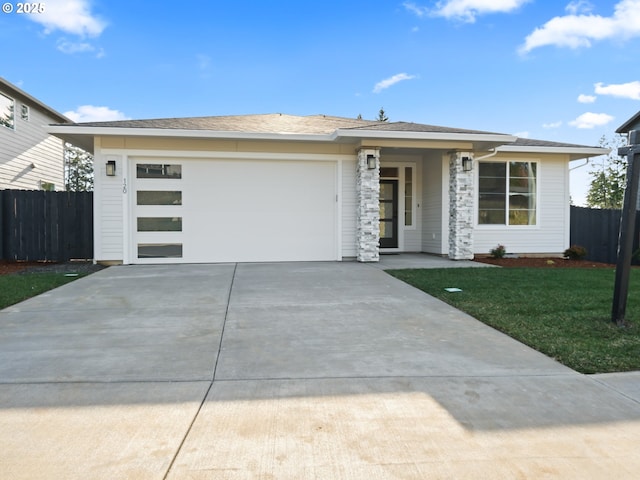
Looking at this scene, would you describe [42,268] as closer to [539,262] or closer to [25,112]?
[25,112]

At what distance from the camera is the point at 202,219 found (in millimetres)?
10062

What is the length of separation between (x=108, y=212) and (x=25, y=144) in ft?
26.0

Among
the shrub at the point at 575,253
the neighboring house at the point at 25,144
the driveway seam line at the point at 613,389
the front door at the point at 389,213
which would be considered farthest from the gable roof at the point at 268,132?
the driveway seam line at the point at 613,389

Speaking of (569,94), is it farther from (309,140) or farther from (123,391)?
(123,391)

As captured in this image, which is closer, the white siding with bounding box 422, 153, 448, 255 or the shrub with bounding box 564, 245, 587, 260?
the white siding with bounding box 422, 153, 448, 255

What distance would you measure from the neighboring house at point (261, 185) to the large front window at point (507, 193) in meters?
0.23

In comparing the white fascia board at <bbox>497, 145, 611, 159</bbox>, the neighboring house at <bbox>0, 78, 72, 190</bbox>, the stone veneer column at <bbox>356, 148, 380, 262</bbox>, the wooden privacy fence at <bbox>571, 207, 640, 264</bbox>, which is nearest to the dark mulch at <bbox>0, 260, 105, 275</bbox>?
the neighboring house at <bbox>0, 78, 72, 190</bbox>

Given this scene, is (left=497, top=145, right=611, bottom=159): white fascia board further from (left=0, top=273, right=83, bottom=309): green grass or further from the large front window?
(left=0, top=273, right=83, bottom=309): green grass

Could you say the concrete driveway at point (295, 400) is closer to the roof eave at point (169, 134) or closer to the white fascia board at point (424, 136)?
the roof eave at point (169, 134)

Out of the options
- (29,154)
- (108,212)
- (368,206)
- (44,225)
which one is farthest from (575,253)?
(29,154)

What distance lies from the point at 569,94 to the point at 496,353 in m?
14.7

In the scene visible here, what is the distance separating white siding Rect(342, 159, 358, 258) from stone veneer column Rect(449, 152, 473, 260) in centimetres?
248

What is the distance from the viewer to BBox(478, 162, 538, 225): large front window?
11680 millimetres

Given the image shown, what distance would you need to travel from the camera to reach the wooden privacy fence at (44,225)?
34.3 feet
